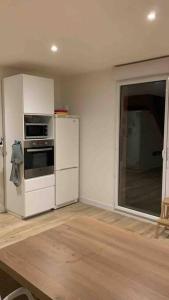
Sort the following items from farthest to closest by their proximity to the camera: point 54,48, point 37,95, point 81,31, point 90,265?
1. point 37,95
2. point 54,48
3. point 81,31
4. point 90,265

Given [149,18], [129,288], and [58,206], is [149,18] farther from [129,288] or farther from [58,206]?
[58,206]

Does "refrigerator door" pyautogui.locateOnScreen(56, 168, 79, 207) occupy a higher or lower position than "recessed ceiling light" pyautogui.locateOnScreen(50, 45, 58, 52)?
lower

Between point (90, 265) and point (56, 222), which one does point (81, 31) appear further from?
point (56, 222)

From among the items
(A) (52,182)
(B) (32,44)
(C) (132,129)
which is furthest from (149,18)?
(A) (52,182)

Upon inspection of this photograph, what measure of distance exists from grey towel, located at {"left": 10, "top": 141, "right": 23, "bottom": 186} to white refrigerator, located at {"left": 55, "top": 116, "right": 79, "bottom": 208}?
0.69 metres

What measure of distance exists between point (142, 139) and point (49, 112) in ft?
5.16

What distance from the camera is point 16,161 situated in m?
3.62

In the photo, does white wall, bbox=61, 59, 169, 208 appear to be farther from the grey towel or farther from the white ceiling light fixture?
the grey towel

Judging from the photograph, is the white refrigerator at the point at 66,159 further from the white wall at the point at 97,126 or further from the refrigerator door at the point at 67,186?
the white wall at the point at 97,126

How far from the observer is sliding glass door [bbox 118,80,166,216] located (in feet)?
12.1

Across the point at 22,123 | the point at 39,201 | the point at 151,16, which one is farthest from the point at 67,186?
the point at 151,16

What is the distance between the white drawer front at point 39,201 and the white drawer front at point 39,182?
7 centimetres

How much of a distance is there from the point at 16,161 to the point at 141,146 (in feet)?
6.51

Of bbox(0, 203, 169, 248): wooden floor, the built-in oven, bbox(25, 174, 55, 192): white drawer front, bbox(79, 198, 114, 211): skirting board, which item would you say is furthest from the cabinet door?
bbox(79, 198, 114, 211): skirting board
